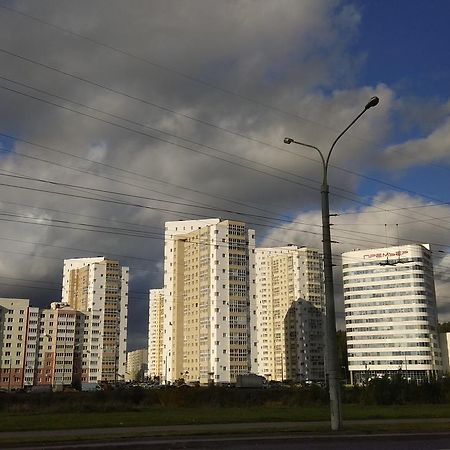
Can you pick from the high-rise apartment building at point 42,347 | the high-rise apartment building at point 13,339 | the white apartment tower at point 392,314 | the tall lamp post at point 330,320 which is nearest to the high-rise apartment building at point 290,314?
the white apartment tower at point 392,314

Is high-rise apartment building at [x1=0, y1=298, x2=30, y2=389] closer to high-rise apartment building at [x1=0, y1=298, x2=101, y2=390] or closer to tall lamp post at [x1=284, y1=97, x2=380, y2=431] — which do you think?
high-rise apartment building at [x1=0, y1=298, x2=101, y2=390]

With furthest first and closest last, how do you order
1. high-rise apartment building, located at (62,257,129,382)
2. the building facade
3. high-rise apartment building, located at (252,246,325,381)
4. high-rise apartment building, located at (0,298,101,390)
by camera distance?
high-rise apartment building, located at (252,246,325,381) → the building facade → high-rise apartment building, located at (62,257,129,382) → high-rise apartment building, located at (0,298,101,390)

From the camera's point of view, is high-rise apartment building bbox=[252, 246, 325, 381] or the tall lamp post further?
high-rise apartment building bbox=[252, 246, 325, 381]

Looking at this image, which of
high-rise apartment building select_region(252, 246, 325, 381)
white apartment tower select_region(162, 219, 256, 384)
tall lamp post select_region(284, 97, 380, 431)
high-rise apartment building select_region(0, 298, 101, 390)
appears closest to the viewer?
tall lamp post select_region(284, 97, 380, 431)

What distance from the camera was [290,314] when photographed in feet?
563

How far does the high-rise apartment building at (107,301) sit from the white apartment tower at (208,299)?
22516 millimetres

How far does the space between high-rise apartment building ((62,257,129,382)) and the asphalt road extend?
5633 inches

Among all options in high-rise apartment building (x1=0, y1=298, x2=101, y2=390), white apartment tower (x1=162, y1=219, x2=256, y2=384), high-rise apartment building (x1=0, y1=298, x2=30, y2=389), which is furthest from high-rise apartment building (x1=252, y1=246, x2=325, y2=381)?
high-rise apartment building (x1=0, y1=298, x2=30, y2=389)

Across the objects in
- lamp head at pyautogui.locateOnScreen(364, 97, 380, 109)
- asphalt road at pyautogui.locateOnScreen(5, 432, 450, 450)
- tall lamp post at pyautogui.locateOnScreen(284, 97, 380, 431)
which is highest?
lamp head at pyautogui.locateOnScreen(364, 97, 380, 109)

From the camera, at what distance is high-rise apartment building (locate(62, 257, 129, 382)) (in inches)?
6324

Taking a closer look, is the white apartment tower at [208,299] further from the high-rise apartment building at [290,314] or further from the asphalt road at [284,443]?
the asphalt road at [284,443]

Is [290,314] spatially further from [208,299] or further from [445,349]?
[445,349]

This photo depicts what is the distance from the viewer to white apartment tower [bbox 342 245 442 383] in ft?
525

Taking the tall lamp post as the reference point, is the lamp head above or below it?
above
